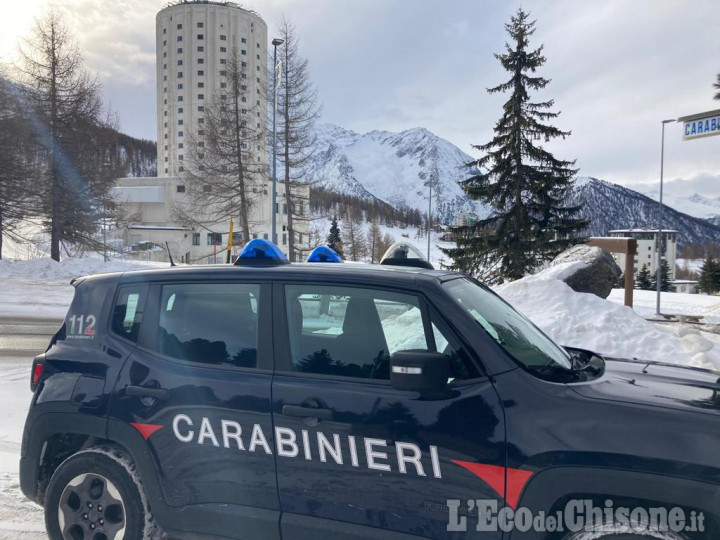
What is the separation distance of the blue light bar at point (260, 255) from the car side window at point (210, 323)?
265mm

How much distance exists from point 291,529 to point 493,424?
3.82 ft

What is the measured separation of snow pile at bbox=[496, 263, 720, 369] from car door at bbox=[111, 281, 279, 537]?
6.34 metres

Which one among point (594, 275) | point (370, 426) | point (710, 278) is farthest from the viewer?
point (710, 278)

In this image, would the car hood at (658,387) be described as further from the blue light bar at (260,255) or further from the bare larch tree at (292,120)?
the bare larch tree at (292,120)

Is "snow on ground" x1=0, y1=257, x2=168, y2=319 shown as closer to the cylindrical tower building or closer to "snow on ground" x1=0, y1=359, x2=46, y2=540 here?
"snow on ground" x1=0, y1=359, x2=46, y2=540

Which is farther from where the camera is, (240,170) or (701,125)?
(240,170)

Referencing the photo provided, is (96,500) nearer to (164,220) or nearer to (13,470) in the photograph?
(13,470)

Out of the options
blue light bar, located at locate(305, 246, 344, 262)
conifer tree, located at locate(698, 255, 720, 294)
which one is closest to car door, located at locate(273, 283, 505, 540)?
blue light bar, located at locate(305, 246, 344, 262)

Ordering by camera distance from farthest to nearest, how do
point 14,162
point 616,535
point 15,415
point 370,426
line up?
point 14,162 → point 15,415 → point 370,426 → point 616,535

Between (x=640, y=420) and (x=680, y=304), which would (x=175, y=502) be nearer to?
(x=640, y=420)

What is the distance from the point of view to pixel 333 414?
254cm

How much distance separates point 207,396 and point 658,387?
2365 mm

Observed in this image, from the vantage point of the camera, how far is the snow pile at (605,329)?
25.7 ft

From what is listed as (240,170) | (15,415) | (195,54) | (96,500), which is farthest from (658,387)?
(195,54)
